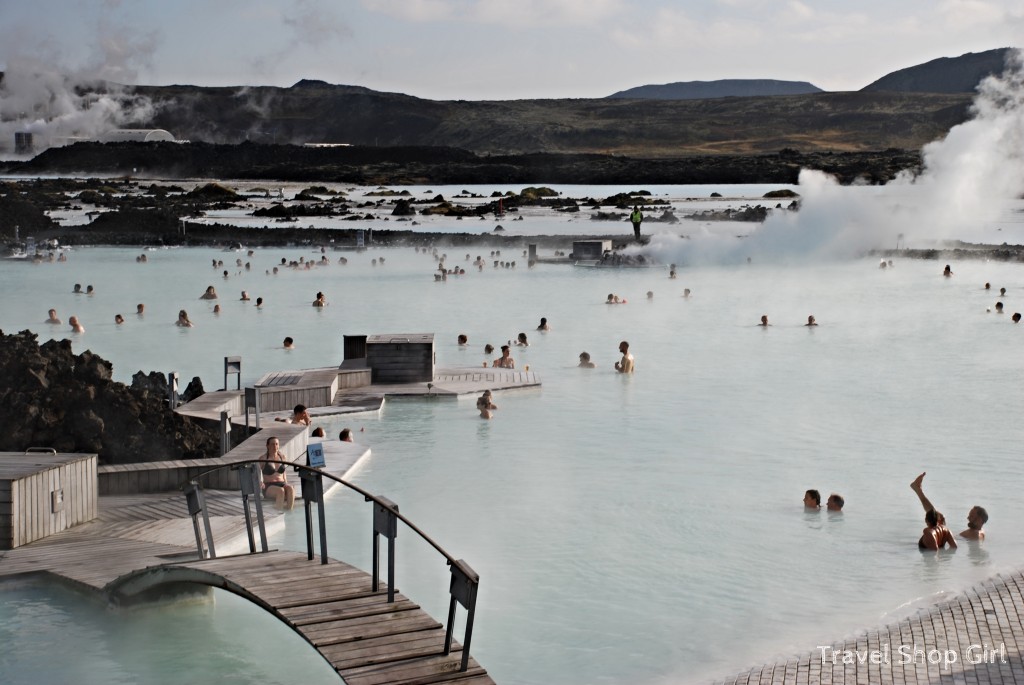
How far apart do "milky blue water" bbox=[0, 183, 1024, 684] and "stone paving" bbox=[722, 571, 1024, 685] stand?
472 mm

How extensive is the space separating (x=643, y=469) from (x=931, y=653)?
6.50 meters

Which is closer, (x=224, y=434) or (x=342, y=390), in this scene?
(x=224, y=434)

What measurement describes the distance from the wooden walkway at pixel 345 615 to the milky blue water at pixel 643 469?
3.15ft

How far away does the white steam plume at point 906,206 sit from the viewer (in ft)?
140

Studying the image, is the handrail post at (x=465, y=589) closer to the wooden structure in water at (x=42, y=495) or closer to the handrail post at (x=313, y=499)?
the handrail post at (x=313, y=499)

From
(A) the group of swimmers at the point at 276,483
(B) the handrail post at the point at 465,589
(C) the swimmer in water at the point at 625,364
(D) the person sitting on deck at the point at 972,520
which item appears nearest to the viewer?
(B) the handrail post at the point at 465,589

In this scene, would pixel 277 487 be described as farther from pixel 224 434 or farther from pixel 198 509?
pixel 198 509

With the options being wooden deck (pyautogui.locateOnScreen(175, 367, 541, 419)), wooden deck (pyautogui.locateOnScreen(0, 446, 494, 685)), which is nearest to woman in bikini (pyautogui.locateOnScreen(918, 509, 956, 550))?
wooden deck (pyautogui.locateOnScreen(0, 446, 494, 685))

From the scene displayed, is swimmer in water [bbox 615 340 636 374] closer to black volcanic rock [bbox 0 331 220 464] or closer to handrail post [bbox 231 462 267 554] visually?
black volcanic rock [bbox 0 331 220 464]

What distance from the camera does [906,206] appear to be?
4675 centimetres

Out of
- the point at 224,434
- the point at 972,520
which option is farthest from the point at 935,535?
the point at 224,434

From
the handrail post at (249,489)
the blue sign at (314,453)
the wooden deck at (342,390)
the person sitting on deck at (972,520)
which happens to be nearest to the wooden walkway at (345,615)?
the handrail post at (249,489)

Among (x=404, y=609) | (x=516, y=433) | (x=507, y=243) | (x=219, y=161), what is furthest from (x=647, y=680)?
(x=219, y=161)

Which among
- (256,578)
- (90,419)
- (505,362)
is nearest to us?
(256,578)
